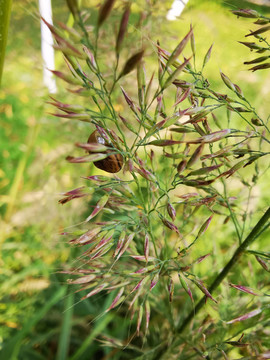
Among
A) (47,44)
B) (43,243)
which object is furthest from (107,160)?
(43,243)

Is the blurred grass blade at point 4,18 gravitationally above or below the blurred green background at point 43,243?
above

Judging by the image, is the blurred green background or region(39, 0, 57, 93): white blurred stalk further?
the blurred green background

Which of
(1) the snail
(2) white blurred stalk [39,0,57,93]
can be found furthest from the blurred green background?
(1) the snail

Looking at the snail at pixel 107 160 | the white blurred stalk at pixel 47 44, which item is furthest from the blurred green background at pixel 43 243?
the snail at pixel 107 160

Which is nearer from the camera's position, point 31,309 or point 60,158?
point 31,309

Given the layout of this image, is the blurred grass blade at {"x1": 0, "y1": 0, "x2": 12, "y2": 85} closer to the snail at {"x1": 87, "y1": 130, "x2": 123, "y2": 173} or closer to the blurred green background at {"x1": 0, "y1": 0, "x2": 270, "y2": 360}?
the snail at {"x1": 87, "y1": 130, "x2": 123, "y2": 173}

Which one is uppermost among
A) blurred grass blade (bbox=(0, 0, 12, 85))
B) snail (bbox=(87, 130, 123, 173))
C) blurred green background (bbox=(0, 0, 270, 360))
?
blurred grass blade (bbox=(0, 0, 12, 85))

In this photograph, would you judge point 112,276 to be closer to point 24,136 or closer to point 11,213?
point 11,213

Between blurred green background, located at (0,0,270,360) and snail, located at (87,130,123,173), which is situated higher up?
snail, located at (87,130,123,173)

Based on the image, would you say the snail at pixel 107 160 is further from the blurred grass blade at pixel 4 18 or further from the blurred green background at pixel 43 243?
the blurred green background at pixel 43 243

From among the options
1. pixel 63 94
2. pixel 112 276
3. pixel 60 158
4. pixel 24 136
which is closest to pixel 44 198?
pixel 60 158

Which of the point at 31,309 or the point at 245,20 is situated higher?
the point at 245,20
